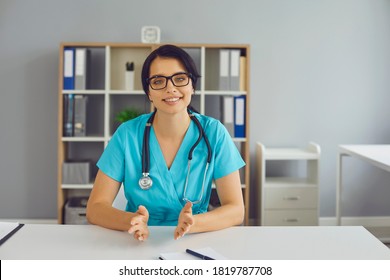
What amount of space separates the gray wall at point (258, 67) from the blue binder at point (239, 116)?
33 centimetres

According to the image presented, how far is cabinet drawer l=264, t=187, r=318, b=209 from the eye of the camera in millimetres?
3709

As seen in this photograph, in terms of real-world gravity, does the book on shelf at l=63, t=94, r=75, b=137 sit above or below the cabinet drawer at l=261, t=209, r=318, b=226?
above

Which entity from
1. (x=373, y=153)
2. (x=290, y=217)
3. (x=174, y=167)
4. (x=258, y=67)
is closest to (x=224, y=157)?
(x=174, y=167)

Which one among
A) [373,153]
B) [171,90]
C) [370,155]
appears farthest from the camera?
[373,153]

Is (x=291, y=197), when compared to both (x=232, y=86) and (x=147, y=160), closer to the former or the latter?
(x=232, y=86)

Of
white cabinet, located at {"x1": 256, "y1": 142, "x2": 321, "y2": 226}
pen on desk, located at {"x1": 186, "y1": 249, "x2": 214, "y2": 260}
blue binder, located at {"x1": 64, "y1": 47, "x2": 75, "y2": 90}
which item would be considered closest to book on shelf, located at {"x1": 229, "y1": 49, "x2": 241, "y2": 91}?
white cabinet, located at {"x1": 256, "y1": 142, "x2": 321, "y2": 226}

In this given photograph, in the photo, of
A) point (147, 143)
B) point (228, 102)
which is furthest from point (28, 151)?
point (147, 143)

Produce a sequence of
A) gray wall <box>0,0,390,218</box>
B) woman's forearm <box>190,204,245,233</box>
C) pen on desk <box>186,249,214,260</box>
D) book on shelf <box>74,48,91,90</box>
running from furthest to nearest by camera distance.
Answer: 1. gray wall <box>0,0,390,218</box>
2. book on shelf <box>74,48,91,90</box>
3. woman's forearm <box>190,204,245,233</box>
4. pen on desk <box>186,249,214,260</box>

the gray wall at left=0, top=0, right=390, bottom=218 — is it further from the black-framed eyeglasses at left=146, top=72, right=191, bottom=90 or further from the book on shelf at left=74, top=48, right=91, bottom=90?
the black-framed eyeglasses at left=146, top=72, right=191, bottom=90

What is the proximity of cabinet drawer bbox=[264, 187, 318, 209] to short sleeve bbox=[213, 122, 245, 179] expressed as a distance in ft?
6.30

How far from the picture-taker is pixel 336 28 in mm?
4012

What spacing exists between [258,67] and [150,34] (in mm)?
836

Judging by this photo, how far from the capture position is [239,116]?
3723 mm
